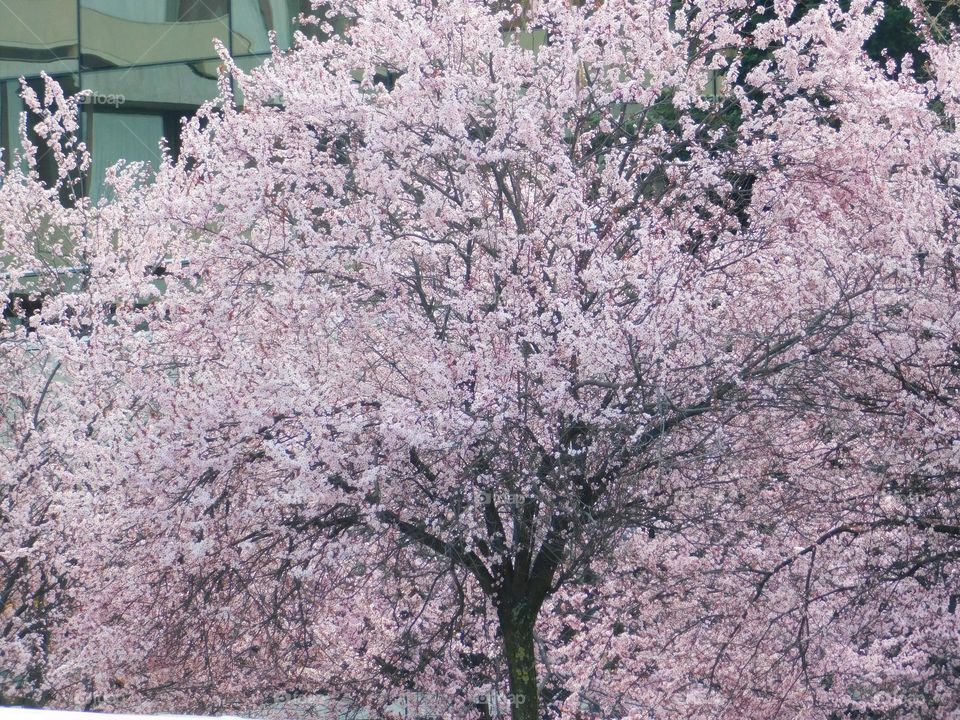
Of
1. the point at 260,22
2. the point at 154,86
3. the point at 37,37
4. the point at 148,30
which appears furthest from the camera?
the point at 260,22

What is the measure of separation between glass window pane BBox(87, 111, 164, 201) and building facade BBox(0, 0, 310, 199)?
2 centimetres

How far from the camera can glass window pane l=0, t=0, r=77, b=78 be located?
979 inches

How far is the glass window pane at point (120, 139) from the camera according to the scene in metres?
26.1

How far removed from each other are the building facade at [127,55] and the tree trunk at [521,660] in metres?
15.5

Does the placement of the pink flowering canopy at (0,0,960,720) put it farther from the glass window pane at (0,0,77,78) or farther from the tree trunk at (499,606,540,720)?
the glass window pane at (0,0,77,78)

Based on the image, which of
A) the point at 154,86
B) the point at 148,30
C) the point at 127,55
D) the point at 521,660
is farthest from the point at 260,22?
the point at 521,660

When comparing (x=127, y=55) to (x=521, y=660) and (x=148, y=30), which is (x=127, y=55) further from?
(x=521, y=660)

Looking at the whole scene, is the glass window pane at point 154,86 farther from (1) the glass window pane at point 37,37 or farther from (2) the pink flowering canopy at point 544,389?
(2) the pink flowering canopy at point 544,389

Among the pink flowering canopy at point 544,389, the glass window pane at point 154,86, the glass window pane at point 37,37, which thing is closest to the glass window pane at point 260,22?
the glass window pane at point 154,86

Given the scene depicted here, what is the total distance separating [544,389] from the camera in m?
10.2

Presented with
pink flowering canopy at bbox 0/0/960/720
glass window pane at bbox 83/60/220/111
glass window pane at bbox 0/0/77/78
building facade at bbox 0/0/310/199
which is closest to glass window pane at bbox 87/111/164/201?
building facade at bbox 0/0/310/199

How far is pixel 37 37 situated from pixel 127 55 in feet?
5.29

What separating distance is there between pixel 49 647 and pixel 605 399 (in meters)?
6.99

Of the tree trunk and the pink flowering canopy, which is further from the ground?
the pink flowering canopy
